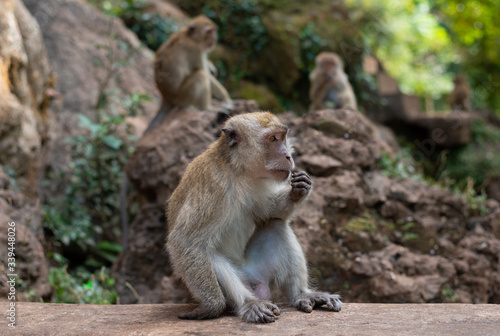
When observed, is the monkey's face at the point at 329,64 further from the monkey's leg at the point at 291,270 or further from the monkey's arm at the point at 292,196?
the monkey's leg at the point at 291,270

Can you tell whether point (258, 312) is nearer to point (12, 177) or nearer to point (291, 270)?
point (291, 270)

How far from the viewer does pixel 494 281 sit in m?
6.10

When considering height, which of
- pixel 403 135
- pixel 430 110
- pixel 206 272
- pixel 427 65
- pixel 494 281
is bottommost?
pixel 494 281

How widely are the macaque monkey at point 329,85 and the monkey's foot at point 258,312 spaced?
285 inches

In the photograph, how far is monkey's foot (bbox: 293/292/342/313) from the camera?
379 centimetres

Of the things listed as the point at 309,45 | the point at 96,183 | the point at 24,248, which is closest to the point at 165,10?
the point at 309,45

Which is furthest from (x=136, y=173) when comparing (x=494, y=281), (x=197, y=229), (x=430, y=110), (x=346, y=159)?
(x=430, y=110)

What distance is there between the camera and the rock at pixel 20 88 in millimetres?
6472

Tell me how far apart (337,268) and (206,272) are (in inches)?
96.2

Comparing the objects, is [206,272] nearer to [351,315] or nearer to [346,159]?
[351,315]

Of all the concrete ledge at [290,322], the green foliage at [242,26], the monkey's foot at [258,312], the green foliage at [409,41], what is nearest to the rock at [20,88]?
the concrete ledge at [290,322]

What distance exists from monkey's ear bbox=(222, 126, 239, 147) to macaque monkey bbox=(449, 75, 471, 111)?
57.0ft

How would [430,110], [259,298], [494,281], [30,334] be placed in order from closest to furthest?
[30,334], [259,298], [494,281], [430,110]

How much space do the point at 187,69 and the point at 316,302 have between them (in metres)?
5.64
